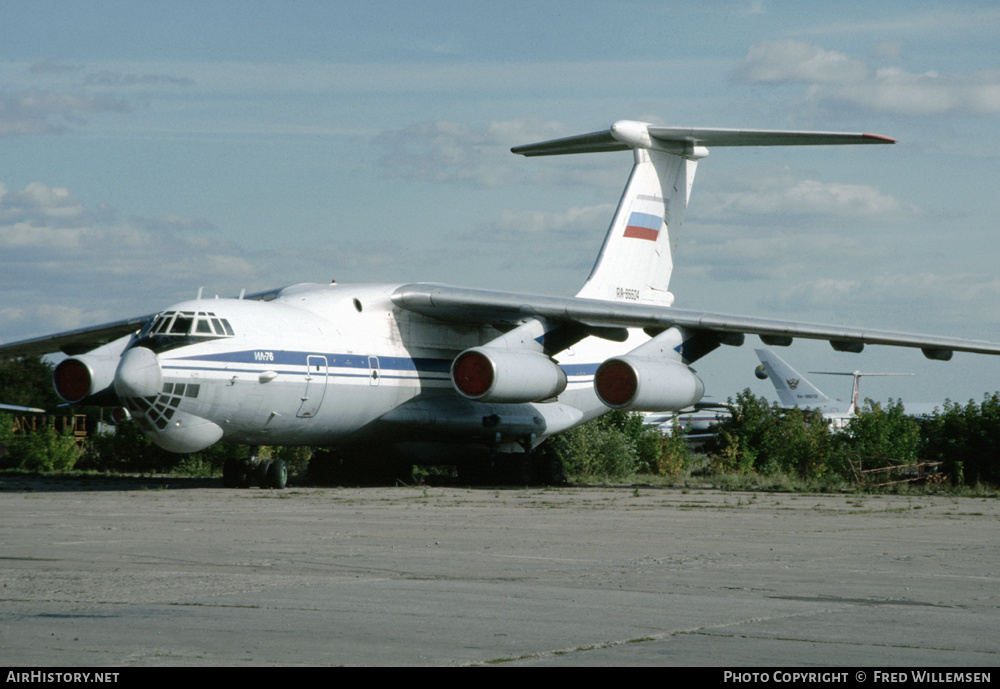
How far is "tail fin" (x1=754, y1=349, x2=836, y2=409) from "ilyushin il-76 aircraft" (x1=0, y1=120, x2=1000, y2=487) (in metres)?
39.2

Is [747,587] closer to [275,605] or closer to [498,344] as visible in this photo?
[275,605]

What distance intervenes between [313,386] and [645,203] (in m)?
8.24

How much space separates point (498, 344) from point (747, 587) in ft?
36.8

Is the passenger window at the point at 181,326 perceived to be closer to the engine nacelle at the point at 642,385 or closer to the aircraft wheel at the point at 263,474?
the aircraft wheel at the point at 263,474

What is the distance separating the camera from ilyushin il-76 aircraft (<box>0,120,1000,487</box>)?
51.7 feet

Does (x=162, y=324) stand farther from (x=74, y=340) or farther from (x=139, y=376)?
(x=74, y=340)

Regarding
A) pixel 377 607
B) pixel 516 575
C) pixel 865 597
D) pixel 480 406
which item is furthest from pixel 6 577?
pixel 480 406

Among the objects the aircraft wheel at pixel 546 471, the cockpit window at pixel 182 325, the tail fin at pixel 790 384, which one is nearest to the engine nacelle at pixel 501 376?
the aircraft wheel at pixel 546 471

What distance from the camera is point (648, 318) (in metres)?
18.0

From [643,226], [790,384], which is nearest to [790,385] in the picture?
[790,384]

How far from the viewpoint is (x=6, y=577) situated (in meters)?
6.78

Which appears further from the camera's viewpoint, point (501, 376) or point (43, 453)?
point (43, 453)

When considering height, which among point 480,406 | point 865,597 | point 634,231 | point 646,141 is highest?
point 646,141
